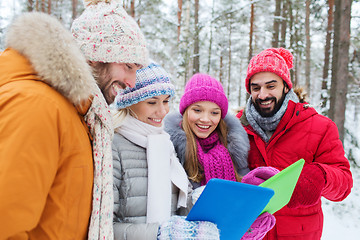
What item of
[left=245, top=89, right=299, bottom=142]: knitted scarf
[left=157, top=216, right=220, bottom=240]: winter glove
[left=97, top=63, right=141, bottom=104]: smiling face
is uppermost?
[left=97, top=63, right=141, bottom=104]: smiling face

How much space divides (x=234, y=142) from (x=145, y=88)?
1.01m

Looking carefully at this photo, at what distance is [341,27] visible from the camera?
6.18 metres

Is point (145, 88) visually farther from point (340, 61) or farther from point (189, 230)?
point (340, 61)

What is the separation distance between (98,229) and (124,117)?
36.3 inches

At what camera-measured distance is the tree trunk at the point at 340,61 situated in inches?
240

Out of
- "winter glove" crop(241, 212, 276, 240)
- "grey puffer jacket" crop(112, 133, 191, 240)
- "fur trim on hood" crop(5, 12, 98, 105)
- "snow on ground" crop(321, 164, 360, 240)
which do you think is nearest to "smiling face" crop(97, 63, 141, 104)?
"fur trim on hood" crop(5, 12, 98, 105)

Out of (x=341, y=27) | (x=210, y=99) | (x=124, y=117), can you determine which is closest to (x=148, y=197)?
(x=124, y=117)

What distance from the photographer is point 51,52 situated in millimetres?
1020

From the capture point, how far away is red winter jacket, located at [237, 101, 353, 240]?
7.08 feet

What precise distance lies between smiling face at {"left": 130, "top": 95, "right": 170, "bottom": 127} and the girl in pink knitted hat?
38cm

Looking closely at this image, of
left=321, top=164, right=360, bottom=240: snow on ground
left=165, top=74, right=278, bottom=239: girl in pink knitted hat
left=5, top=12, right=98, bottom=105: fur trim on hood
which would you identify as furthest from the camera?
left=321, top=164, right=360, bottom=240: snow on ground

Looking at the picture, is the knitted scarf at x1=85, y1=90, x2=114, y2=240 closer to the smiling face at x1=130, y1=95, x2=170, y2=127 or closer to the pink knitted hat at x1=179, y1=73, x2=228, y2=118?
the smiling face at x1=130, y1=95, x2=170, y2=127

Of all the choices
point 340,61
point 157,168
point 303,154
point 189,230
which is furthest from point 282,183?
point 340,61

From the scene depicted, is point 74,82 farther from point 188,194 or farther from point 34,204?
point 188,194
